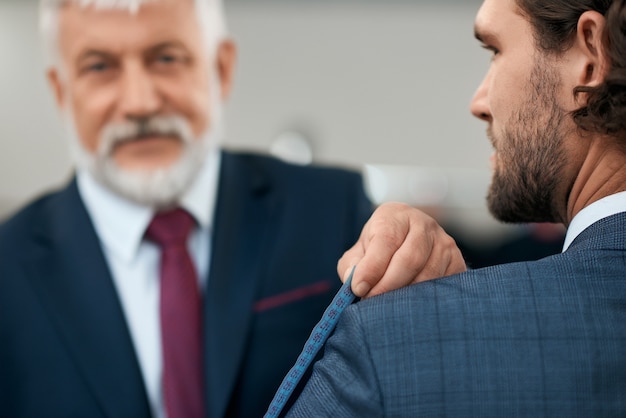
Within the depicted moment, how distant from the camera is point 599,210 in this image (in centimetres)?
88

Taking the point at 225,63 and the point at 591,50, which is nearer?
the point at 591,50

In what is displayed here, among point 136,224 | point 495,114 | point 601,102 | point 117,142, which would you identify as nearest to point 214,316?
point 136,224

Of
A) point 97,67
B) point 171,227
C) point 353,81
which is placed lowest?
point 353,81

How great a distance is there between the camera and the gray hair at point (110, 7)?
1.61 m

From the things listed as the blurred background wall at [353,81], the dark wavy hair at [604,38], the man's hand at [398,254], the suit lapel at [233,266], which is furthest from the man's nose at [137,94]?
the blurred background wall at [353,81]

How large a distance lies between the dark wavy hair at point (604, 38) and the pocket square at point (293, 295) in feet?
2.71

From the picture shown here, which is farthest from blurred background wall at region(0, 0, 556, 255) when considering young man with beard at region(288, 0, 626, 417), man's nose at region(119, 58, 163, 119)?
young man with beard at region(288, 0, 626, 417)

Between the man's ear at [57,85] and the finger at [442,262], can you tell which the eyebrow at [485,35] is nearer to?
the finger at [442,262]

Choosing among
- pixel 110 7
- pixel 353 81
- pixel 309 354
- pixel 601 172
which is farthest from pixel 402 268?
pixel 353 81

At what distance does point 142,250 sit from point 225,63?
→ 46 centimetres

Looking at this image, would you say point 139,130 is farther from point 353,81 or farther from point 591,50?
point 353,81

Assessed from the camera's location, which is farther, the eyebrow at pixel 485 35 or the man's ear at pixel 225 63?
the man's ear at pixel 225 63

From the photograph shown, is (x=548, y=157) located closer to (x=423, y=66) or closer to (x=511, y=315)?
(x=511, y=315)

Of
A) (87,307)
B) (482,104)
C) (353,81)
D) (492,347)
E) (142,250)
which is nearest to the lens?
(492,347)
